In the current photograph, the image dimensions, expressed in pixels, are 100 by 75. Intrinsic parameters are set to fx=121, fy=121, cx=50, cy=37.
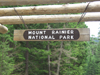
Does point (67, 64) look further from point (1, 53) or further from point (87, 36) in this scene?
point (87, 36)

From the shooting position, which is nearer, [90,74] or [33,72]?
[33,72]

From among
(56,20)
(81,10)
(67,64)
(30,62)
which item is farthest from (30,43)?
(81,10)

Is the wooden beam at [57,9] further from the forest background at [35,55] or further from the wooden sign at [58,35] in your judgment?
the forest background at [35,55]

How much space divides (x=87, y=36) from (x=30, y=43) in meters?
10.7

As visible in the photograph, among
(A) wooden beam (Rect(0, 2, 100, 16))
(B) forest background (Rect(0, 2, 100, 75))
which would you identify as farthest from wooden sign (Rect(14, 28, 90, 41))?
(B) forest background (Rect(0, 2, 100, 75))

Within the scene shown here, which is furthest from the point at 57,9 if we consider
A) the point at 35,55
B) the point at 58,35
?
the point at 35,55

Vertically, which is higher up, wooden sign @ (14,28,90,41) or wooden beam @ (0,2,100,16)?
wooden beam @ (0,2,100,16)

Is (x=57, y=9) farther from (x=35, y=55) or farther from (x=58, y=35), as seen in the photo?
(x=35, y=55)

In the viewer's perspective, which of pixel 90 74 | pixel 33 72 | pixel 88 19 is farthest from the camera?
pixel 90 74

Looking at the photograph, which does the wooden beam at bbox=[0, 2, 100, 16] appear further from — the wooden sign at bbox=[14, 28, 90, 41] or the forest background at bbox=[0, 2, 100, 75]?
the forest background at bbox=[0, 2, 100, 75]

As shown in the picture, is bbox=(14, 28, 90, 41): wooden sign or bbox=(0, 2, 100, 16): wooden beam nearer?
bbox=(0, 2, 100, 16): wooden beam

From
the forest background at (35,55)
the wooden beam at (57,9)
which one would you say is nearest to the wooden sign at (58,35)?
the wooden beam at (57,9)

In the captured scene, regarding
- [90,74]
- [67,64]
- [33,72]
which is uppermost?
[67,64]

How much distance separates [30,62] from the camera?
45.4 ft
